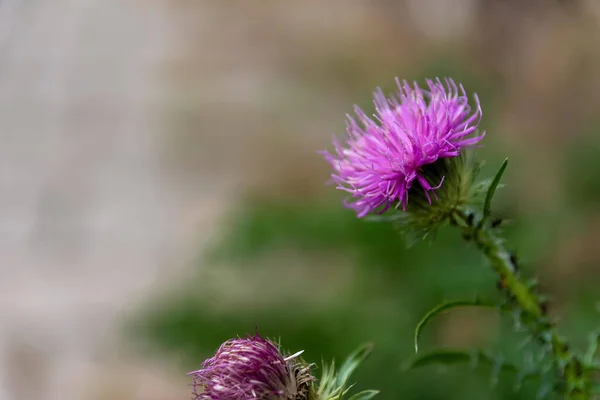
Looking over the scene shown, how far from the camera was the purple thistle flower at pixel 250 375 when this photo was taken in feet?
3.40

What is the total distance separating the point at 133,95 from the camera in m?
4.60

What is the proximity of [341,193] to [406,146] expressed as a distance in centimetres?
170

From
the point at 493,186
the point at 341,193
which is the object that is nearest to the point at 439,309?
the point at 493,186

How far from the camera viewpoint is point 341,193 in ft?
9.23

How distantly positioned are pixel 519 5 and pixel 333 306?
2386 mm

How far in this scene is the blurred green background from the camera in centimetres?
242

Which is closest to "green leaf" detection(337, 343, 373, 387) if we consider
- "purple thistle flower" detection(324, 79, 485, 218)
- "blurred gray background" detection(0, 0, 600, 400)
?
"purple thistle flower" detection(324, 79, 485, 218)

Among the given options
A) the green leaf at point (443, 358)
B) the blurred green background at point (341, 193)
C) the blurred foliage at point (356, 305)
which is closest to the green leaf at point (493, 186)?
the green leaf at point (443, 358)

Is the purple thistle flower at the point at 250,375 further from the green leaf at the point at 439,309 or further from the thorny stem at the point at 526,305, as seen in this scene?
the thorny stem at the point at 526,305

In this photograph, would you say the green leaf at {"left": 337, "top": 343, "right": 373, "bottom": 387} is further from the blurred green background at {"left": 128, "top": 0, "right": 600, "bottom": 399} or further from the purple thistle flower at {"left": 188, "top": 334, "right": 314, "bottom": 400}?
the blurred green background at {"left": 128, "top": 0, "right": 600, "bottom": 399}

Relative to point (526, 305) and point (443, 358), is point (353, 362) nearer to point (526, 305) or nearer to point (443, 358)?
point (443, 358)

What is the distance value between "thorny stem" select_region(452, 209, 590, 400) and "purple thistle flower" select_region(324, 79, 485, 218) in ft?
0.38

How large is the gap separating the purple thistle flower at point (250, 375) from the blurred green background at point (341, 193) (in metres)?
0.70

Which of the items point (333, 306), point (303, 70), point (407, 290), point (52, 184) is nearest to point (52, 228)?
point (52, 184)
